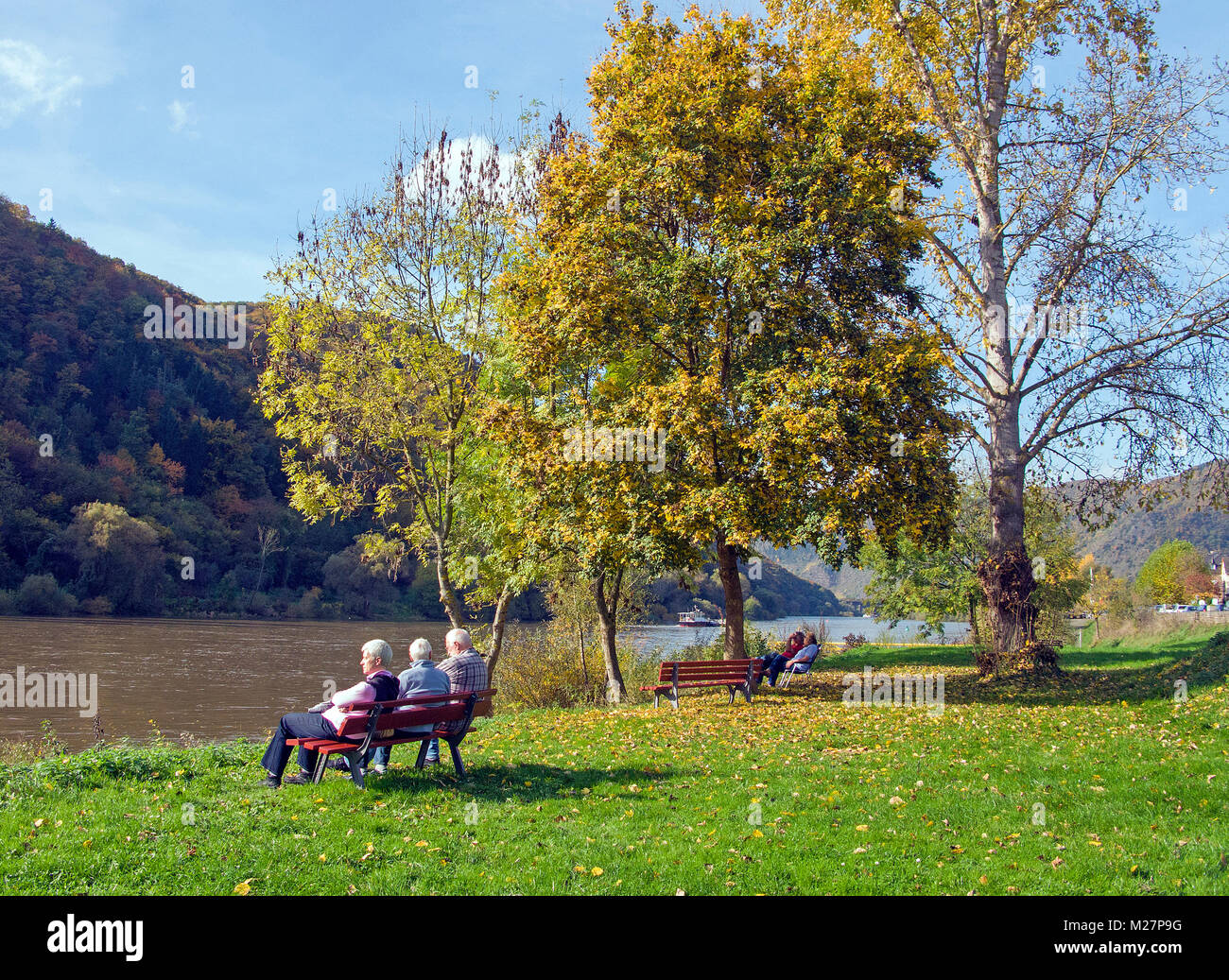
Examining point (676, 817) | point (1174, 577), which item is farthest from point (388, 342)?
point (1174, 577)

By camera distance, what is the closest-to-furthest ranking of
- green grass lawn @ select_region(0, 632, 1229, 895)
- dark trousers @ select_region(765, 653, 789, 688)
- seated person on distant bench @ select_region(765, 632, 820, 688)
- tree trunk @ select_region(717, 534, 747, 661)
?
green grass lawn @ select_region(0, 632, 1229, 895) → seated person on distant bench @ select_region(765, 632, 820, 688) → dark trousers @ select_region(765, 653, 789, 688) → tree trunk @ select_region(717, 534, 747, 661)

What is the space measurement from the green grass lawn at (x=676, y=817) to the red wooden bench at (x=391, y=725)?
0.27m

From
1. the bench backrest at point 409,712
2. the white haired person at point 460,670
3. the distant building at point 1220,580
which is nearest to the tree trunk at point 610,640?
the white haired person at point 460,670

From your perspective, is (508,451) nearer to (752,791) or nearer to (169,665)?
(752,791)

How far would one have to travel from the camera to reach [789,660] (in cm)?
1583

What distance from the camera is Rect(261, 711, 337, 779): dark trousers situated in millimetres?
7375

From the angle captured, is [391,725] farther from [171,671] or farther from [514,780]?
[171,671]

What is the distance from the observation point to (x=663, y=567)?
15.0 m

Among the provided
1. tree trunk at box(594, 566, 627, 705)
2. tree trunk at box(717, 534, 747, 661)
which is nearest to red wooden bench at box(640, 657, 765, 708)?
tree trunk at box(717, 534, 747, 661)

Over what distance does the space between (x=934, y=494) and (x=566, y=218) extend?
8.75 metres

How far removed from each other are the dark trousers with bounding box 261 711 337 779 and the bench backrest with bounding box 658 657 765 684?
6.87 metres

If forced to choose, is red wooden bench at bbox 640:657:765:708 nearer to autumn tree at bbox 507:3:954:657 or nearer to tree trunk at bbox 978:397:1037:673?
autumn tree at bbox 507:3:954:657

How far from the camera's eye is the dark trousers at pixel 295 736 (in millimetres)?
7375

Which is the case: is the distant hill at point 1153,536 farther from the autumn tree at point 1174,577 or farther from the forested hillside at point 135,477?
the forested hillside at point 135,477
